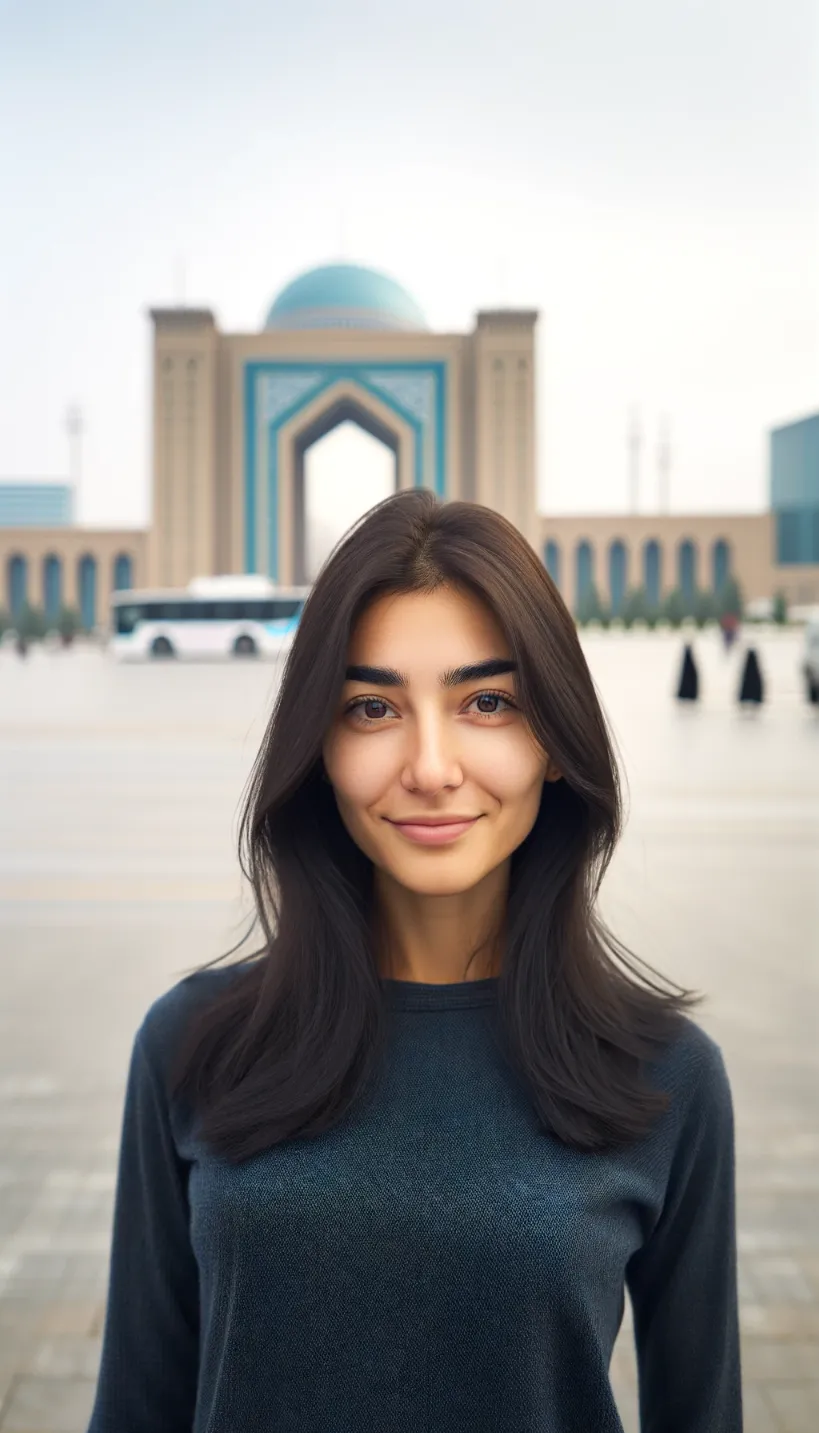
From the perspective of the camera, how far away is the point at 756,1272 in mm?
2385

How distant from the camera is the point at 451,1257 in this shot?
1.11m

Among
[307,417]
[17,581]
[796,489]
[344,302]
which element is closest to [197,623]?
[307,417]

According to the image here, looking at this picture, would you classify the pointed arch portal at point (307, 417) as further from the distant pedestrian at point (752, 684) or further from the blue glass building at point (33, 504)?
the blue glass building at point (33, 504)

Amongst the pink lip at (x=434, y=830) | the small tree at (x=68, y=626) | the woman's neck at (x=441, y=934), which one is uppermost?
the small tree at (x=68, y=626)

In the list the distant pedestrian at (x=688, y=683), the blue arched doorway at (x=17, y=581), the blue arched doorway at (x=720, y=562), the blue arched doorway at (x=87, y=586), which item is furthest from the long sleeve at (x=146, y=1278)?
the blue arched doorway at (x=720, y=562)

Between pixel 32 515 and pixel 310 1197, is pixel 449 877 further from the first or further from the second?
pixel 32 515

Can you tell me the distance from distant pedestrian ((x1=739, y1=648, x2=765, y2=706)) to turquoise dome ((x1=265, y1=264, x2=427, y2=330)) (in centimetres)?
3018

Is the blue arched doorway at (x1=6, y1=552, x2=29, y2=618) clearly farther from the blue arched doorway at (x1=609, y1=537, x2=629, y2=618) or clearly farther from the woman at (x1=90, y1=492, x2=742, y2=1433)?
the woman at (x1=90, y1=492, x2=742, y2=1433)

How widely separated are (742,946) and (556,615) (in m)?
3.43

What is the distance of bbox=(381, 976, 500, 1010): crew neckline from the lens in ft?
4.18

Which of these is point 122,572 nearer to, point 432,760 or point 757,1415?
point 757,1415

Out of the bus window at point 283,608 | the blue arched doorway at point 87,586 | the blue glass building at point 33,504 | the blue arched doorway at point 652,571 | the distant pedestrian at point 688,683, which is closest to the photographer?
the distant pedestrian at point 688,683

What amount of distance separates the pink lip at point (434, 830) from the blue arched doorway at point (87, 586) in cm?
4607

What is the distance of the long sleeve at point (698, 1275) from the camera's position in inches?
48.9
